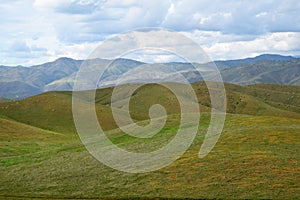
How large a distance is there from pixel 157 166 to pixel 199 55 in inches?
800

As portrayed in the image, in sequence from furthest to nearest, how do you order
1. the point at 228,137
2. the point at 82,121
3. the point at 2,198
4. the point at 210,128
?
the point at 82,121 → the point at 210,128 → the point at 228,137 → the point at 2,198

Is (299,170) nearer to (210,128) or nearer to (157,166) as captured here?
(157,166)

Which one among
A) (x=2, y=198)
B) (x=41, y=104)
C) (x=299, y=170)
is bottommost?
(x=299, y=170)

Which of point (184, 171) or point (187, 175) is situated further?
Result: point (184, 171)

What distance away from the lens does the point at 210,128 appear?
75500 millimetres

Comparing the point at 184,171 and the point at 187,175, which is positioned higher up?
the point at 184,171

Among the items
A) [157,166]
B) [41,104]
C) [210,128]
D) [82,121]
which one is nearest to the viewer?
[157,166]

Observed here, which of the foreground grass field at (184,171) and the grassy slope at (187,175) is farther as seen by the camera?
the foreground grass field at (184,171)

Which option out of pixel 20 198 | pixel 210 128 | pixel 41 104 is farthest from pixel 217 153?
pixel 41 104

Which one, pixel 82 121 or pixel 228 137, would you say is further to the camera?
pixel 82 121

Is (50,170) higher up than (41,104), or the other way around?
(41,104)

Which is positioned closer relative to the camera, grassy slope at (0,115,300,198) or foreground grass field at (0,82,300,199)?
grassy slope at (0,115,300,198)

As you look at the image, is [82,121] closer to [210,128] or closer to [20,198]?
[210,128]

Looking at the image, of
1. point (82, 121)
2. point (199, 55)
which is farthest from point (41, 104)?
point (199, 55)
